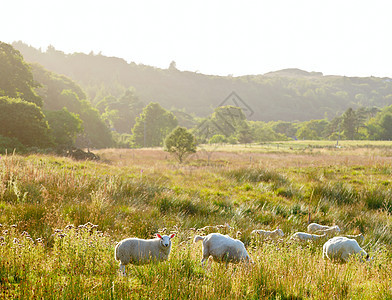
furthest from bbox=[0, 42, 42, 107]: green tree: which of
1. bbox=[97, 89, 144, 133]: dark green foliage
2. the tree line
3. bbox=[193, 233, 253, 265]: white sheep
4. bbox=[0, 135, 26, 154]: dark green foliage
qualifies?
bbox=[97, 89, 144, 133]: dark green foliage

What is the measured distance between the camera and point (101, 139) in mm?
67438

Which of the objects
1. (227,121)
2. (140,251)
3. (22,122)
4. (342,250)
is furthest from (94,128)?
(342,250)

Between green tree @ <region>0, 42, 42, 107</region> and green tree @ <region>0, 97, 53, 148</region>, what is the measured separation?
7192 millimetres

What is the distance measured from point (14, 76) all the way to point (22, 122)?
11.4 meters

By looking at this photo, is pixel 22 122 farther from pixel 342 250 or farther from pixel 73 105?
pixel 73 105

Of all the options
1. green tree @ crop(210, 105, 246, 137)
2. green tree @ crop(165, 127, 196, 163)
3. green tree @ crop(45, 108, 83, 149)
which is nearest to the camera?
green tree @ crop(45, 108, 83, 149)

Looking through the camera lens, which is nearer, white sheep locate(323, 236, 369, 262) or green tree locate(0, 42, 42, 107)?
white sheep locate(323, 236, 369, 262)

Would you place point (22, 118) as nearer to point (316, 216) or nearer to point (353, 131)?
point (316, 216)

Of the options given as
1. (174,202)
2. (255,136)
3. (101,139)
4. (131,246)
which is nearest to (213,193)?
(174,202)

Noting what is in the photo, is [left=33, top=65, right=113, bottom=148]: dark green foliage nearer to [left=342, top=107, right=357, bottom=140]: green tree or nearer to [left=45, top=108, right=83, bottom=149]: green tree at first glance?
[left=45, top=108, right=83, bottom=149]: green tree

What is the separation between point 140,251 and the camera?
11.3 feet

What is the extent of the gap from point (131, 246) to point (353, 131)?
121856 millimetres

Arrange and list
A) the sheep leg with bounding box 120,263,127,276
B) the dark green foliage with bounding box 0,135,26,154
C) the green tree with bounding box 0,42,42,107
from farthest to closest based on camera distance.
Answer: the green tree with bounding box 0,42,42,107, the dark green foliage with bounding box 0,135,26,154, the sheep leg with bounding box 120,263,127,276

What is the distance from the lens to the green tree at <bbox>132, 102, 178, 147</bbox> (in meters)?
79.4
